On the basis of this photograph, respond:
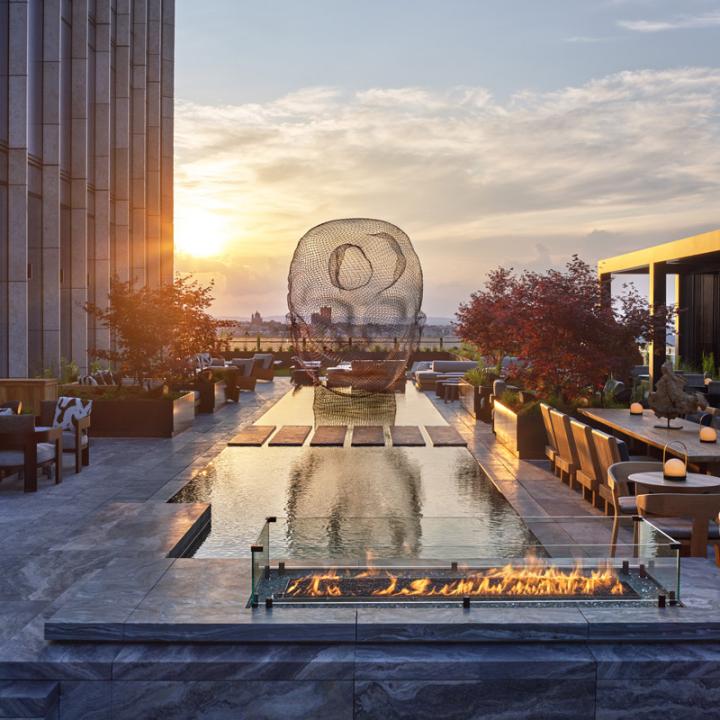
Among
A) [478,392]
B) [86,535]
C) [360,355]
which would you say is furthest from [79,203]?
[86,535]

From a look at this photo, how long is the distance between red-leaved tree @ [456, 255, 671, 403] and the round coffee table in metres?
5.39

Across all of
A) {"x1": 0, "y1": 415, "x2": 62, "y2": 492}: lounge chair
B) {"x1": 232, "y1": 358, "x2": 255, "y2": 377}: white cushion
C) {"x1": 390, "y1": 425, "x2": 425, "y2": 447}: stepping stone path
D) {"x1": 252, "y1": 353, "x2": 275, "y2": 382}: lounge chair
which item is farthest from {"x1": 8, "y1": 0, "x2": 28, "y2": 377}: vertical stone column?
{"x1": 252, "y1": 353, "x2": 275, "y2": 382}: lounge chair

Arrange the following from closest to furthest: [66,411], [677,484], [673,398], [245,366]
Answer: [677,484]
[673,398]
[66,411]
[245,366]

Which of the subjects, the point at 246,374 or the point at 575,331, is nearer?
the point at 575,331

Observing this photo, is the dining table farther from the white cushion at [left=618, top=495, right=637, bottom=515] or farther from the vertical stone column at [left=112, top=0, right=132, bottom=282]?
the vertical stone column at [left=112, top=0, right=132, bottom=282]

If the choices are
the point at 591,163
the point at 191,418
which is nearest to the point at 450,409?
the point at 191,418

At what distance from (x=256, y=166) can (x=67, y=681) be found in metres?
23.2

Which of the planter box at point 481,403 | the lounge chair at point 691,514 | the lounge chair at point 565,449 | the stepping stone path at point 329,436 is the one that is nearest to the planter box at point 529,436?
the lounge chair at point 565,449

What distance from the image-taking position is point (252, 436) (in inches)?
583

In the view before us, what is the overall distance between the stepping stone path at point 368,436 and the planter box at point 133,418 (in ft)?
10.2

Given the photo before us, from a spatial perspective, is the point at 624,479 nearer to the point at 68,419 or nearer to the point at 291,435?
the point at 68,419

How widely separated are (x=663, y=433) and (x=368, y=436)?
6.22 meters

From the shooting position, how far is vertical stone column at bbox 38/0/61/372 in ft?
60.7

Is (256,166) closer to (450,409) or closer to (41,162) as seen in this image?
(41,162)
